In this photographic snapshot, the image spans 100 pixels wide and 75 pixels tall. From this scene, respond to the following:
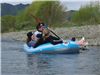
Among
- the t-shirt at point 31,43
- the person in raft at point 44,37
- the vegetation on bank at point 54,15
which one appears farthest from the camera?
the vegetation on bank at point 54,15

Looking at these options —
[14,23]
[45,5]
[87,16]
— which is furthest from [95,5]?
[14,23]

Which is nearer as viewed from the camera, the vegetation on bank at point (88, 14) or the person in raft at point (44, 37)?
the person in raft at point (44, 37)

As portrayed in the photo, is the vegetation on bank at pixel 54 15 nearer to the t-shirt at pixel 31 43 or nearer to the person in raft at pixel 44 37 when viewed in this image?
the t-shirt at pixel 31 43

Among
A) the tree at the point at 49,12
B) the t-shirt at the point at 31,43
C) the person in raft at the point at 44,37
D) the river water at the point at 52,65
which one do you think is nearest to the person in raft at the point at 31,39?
the t-shirt at the point at 31,43

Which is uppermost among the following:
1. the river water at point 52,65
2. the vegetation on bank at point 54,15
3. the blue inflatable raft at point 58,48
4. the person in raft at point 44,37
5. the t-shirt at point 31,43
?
the vegetation on bank at point 54,15

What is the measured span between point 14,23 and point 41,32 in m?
52.5

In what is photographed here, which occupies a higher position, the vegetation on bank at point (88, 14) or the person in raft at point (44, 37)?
the vegetation on bank at point (88, 14)

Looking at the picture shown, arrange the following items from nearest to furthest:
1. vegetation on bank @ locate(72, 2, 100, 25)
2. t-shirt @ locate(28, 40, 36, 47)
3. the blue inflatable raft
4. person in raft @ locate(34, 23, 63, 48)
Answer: person in raft @ locate(34, 23, 63, 48)
the blue inflatable raft
t-shirt @ locate(28, 40, 36, 47)
vegetation on bank @ locate(72, 2, 100, 25)

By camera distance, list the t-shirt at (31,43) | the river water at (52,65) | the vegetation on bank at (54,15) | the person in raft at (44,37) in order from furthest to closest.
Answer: the vegetation on bank at (54,15) → the t-shirt at (31,43) → the person in raft at (44,37) → the river water at (52,65)

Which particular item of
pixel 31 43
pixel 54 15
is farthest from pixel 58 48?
pixel 54 15

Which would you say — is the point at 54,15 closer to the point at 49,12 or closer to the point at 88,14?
the point at 49,12

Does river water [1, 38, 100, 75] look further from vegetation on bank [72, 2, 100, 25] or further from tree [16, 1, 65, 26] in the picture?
vegetation on bank [72, 2, 100, 25]

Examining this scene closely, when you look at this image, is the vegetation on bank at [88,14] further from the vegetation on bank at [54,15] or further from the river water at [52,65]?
the river water at [52,65]

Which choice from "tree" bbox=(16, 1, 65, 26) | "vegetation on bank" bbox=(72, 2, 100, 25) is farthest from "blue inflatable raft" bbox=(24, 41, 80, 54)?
"vegetation on bank" bbox=(72, 2, 100, 25)
